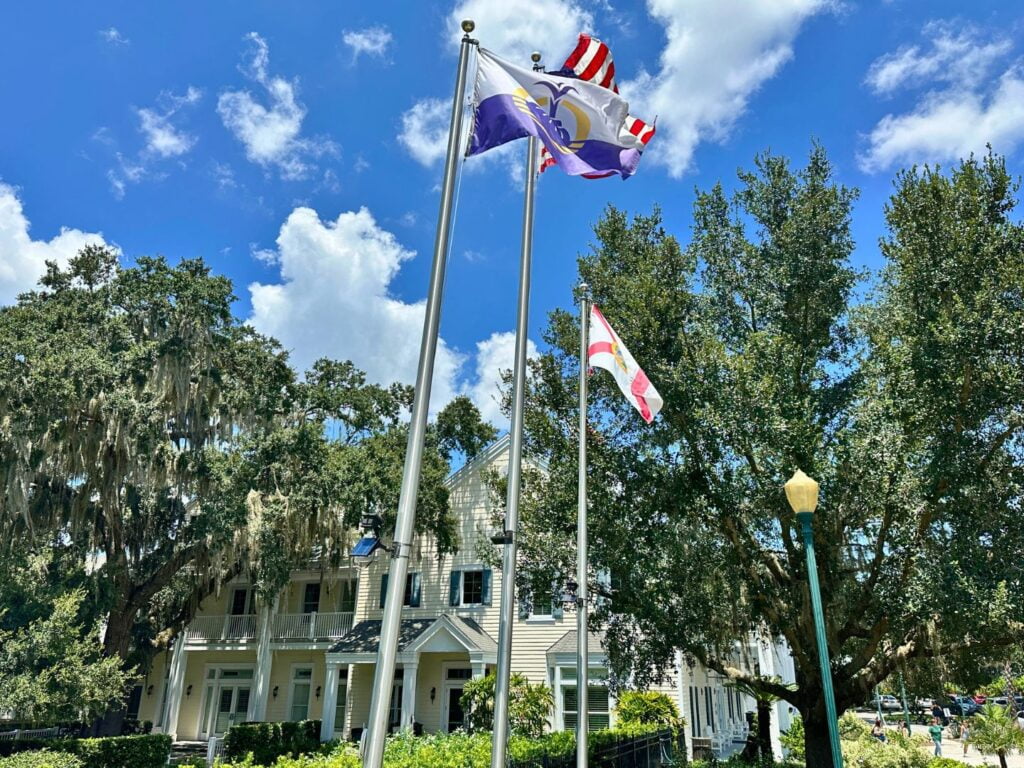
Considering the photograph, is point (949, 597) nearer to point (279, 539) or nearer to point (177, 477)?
point (279, 539)

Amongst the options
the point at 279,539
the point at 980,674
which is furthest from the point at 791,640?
the point at 279,539

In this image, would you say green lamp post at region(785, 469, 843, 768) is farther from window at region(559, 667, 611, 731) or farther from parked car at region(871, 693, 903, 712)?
parked car at region(871, 693, 903, 712)

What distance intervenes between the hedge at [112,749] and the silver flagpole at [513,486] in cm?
1430

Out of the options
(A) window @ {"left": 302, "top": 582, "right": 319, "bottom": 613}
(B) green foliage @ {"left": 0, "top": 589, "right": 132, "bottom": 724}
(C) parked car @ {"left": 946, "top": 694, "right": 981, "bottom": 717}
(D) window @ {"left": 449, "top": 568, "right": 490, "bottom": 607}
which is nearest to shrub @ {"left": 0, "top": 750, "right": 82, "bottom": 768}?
(B) green foliage @ {"left": 0, "top": 589, "right": 132, "bottom": 724}

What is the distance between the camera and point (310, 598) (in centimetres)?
2533

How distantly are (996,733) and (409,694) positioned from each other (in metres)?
15.1

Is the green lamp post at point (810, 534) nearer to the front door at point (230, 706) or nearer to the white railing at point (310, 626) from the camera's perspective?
the white railing at point (310, 626)

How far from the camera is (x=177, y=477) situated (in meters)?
17.8

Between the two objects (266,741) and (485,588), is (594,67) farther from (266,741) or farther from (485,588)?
(266,741)

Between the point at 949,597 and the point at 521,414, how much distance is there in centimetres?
659

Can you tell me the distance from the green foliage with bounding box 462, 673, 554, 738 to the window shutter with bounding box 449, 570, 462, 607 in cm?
557

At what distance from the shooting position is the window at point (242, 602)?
83.9 ft

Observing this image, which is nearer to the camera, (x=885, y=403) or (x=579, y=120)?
(x=579, y=120)

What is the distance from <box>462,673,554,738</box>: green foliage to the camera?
1461 cm
